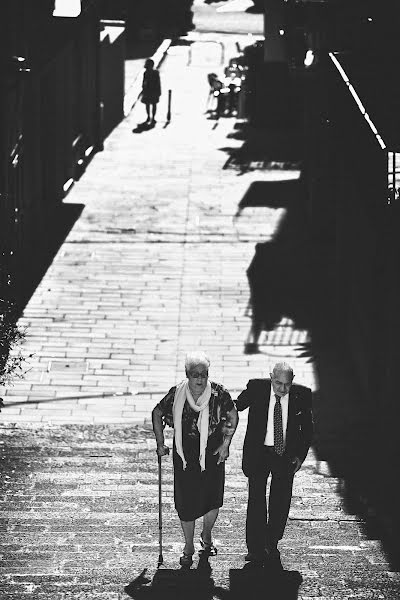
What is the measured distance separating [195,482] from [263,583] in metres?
0.91

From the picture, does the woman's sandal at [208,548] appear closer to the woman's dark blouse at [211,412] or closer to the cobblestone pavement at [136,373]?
the cobblestone pavement at [136,373]

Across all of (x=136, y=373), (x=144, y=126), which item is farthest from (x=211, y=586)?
(x=144, y=126)

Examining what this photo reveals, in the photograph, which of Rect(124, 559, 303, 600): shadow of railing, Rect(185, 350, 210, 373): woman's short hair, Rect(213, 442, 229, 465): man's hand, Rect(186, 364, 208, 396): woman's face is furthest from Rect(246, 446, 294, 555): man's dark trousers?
Rect(185, 350, 210, 373): woman's short hair

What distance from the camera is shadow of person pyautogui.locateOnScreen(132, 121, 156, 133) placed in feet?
99.9

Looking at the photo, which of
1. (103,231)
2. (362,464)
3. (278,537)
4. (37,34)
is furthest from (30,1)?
(278,537)

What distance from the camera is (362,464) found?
11625mm

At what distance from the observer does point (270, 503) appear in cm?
861

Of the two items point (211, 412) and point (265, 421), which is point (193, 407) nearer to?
point (211, 412)

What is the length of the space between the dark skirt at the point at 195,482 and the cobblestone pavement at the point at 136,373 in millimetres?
341

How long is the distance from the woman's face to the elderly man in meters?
0.45

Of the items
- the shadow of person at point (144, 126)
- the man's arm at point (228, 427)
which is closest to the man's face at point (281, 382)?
the man's arm at point (228, 427)

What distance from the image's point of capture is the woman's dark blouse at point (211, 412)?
8.31 meters

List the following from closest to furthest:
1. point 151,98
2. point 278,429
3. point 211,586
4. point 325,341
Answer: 1. point 211,586
2. point 278,429
3. point 325,341
4. point 151,98

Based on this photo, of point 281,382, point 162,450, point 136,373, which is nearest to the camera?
point 281,382
